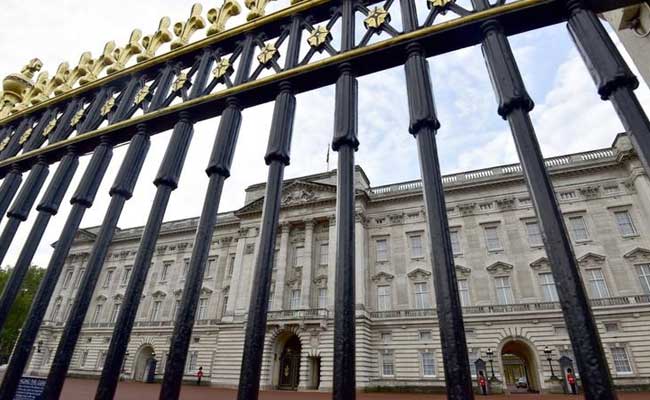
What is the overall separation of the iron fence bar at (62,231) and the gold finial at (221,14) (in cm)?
151

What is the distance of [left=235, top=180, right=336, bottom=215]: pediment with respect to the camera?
30578mm

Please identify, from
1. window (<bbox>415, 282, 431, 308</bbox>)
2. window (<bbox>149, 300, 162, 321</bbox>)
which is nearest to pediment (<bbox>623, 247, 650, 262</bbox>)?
window (<bbox>415, 282, 431, 308</bbox>)

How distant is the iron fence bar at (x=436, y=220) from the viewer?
1.58 meters

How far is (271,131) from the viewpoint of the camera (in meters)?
2.68

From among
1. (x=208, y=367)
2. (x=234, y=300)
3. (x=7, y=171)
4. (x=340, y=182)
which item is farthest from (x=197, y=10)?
(x=208, y=367)

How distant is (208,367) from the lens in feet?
97.1

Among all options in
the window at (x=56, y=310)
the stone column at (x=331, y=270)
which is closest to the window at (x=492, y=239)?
the stone column at (x=331, y=270)

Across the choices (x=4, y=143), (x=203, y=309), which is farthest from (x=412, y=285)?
(x=4, y=143)

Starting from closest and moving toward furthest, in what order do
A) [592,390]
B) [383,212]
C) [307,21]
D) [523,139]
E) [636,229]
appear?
[592,390] → [523,139] → [307,21] → [636,229] → [383,212]

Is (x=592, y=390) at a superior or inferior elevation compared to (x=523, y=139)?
inferior

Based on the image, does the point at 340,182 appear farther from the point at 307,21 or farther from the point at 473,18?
the point at 307,21

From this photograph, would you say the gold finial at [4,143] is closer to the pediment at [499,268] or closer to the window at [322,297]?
the window at [322,297]

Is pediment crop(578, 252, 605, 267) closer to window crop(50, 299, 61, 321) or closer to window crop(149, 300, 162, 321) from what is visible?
window crop(149, 300, 162, 321)

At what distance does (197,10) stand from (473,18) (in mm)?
2577
